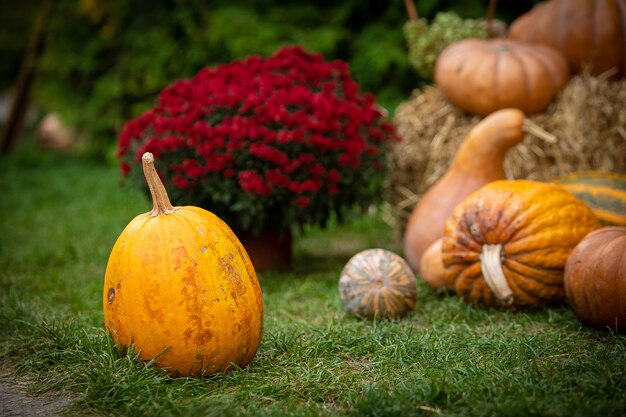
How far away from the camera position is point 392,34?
23.2 ft

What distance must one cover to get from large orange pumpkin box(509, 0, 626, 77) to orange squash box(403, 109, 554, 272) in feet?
3.29

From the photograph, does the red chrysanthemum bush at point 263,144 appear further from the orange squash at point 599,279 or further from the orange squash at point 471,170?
the orange squash at point 599,279

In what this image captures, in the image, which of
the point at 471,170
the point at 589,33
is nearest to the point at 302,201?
the point at 471,170

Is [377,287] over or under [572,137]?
under

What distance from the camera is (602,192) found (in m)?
3.73

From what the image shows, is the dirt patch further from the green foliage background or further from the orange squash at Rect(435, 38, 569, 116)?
the green foliage background

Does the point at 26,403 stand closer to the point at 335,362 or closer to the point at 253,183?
the point at 335,362

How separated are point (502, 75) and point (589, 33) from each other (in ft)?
2.52

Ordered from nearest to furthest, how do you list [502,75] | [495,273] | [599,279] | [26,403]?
[26,403] < [599,279] < [495,273] < [502,75]

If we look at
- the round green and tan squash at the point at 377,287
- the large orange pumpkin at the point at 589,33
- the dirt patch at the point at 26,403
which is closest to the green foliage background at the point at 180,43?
the large orange pumpkin at the point at 589,33

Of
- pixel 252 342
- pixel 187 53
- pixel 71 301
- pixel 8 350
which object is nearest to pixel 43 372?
pixel 8 350

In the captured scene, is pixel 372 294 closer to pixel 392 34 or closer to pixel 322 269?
pixel 322 269

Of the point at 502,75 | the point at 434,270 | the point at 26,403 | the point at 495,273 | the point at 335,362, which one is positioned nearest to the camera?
the point at 26,403

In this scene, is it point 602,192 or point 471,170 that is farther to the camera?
point 471,170
